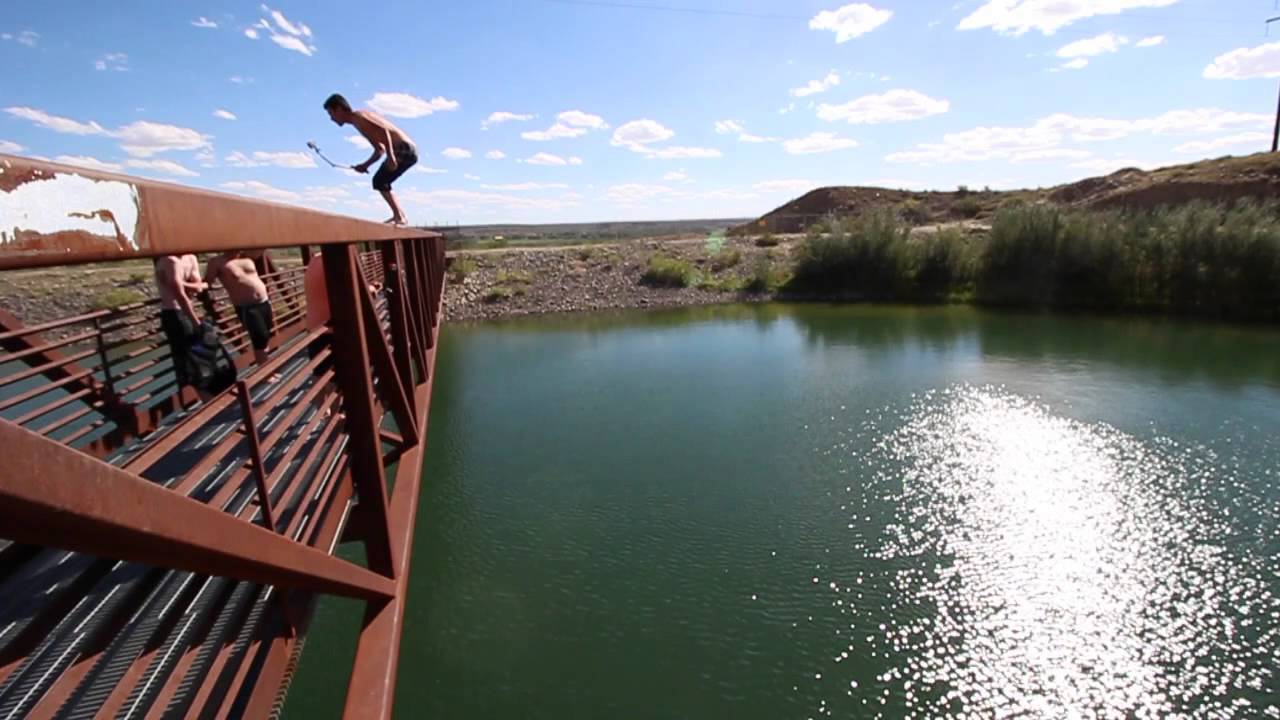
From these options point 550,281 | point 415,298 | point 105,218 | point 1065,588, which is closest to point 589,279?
point 550,281

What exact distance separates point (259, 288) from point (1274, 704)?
8746mm

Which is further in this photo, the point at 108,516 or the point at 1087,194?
the point at 1087,194

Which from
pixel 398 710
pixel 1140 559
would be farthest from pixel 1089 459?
pixel 398 710

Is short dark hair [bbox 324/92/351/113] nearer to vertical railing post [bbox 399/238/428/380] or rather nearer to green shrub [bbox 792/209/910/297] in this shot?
vertical railing post [bbox 399/238/428/380]

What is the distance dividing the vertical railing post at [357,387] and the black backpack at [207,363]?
215 centimetres

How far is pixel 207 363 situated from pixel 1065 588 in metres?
8.25

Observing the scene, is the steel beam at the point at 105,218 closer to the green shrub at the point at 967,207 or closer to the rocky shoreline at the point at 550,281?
the rocky shoreline at the point at 550,281

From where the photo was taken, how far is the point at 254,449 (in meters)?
1.83

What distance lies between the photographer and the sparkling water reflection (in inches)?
225

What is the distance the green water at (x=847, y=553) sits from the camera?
582 cm

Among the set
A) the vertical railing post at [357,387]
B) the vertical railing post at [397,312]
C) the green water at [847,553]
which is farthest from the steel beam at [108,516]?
the green water at [847,553]

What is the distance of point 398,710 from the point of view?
18.4ft

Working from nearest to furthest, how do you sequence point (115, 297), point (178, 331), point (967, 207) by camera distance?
point (178, 331), point (115, 297), point (967, 207)

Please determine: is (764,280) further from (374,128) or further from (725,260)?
(374,128)
